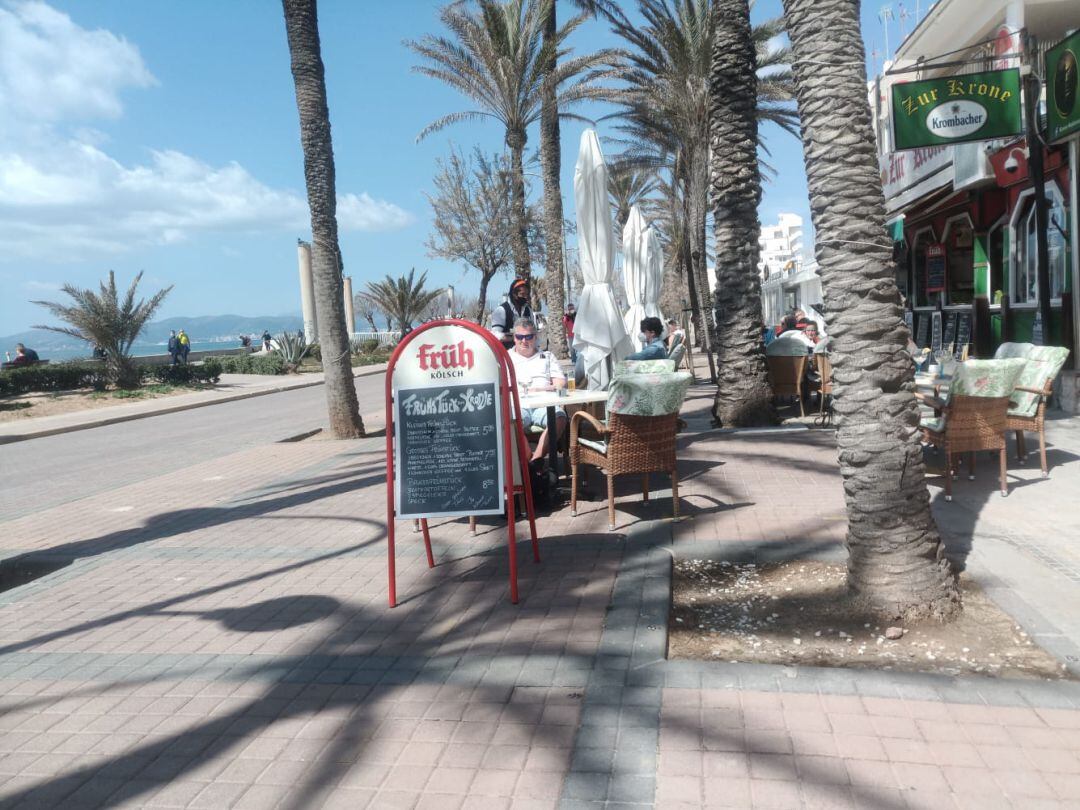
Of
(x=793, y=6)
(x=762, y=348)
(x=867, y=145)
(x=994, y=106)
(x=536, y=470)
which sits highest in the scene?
(x=994, y=106)

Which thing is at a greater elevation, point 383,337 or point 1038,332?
point 383,337

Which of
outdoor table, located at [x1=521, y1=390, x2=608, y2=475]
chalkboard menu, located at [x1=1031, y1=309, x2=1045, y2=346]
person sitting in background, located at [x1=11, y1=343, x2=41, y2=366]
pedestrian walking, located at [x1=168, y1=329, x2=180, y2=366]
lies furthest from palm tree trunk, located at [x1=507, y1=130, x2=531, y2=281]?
person sitting in background, located at [x1=11, y1=343, x2=41, y2=366]

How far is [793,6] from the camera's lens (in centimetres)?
394

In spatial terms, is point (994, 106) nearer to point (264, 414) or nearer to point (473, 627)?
point (473, 627)

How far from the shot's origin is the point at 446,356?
448cm

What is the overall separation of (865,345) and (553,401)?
256 centimetres

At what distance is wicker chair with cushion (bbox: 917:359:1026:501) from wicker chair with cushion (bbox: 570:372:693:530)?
2019 millimetres

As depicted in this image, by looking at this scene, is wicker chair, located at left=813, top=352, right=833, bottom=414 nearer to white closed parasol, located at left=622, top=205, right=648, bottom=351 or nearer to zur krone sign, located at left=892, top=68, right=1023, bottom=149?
zur krone sign, located at left=892, top=68, right=1023, bottom=149

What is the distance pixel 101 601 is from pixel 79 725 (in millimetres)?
1747

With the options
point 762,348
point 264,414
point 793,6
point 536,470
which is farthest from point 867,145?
point 264,414

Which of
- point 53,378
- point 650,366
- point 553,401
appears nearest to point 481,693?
point 553,401

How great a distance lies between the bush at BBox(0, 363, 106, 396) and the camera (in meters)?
23.3

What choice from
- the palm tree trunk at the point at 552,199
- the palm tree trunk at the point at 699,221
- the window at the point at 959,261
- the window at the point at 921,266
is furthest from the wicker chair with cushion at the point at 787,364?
the window at the point at 921,266

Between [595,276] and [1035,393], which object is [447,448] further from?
[1035,393]
